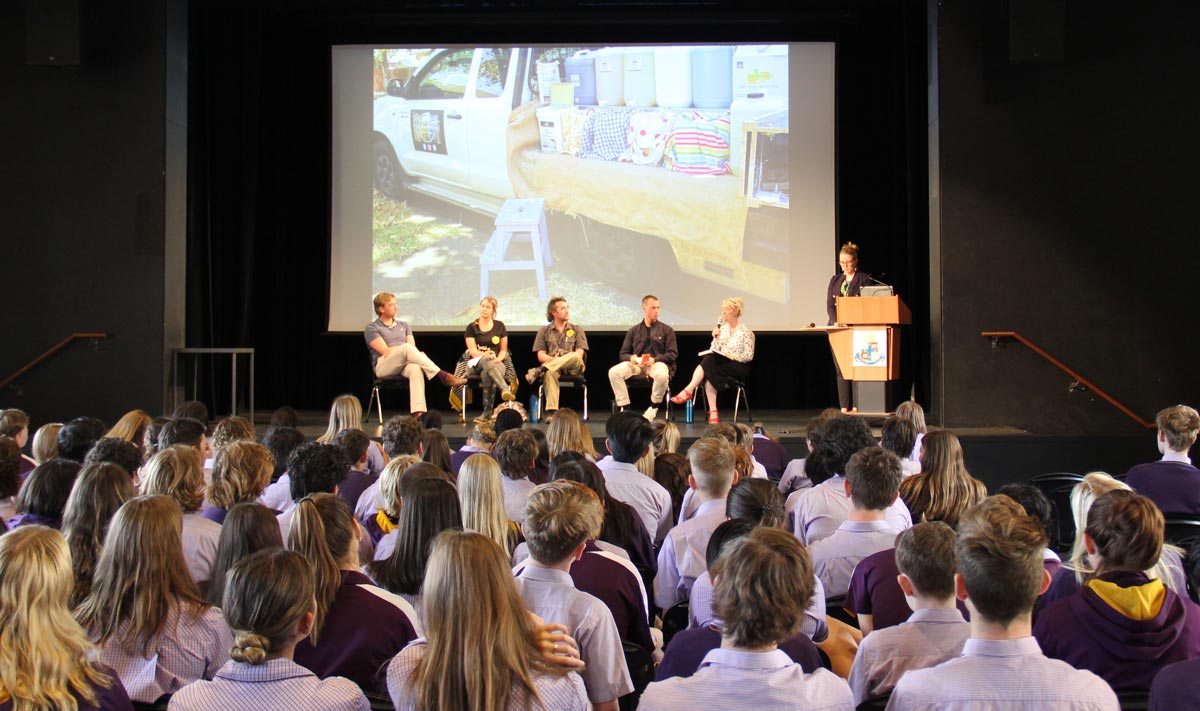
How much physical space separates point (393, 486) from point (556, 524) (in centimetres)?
118

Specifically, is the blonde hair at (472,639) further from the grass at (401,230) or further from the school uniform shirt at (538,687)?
the grass at (401,230)

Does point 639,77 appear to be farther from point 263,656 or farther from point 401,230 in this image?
point 263,656

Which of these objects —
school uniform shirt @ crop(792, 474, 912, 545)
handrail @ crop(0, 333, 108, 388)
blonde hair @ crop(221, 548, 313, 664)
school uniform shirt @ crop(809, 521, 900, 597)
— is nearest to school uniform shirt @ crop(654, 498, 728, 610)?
school uniform shirt @ crop(809, 521, 900, 597)

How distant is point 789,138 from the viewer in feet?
32.5

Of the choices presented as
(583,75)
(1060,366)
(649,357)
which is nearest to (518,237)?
(583,75)

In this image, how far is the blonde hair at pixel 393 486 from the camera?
3414mm

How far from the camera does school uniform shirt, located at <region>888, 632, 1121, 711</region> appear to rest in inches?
72.3

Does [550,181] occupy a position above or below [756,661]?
above

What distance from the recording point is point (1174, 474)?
14.2ft

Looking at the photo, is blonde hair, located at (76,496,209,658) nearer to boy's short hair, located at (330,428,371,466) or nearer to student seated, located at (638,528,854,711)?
student seated, located at (638,528,854,711)

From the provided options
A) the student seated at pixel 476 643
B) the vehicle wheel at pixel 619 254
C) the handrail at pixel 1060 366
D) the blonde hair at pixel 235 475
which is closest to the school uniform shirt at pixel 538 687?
the student seated at pixel 476 643

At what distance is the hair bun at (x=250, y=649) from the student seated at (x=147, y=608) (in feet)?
1.74

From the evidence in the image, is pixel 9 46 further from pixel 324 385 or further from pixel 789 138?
pixel 789 138

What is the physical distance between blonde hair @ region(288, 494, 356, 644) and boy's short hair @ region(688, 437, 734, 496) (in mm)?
1347
